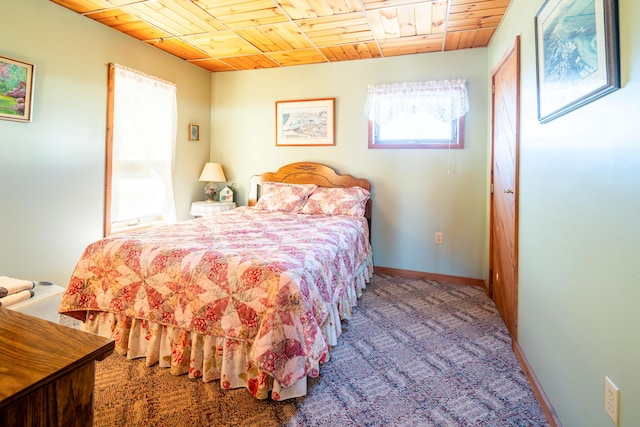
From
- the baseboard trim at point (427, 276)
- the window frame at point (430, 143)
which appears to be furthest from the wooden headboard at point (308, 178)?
the baseboard trim at point (427, 276)

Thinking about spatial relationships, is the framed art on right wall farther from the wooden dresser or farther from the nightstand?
the nightstand

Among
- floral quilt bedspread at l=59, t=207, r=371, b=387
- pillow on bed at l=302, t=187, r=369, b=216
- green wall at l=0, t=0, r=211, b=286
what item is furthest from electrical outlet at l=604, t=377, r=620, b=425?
green wall at l=0, t=0, r=211, b=286

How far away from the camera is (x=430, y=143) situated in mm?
3643

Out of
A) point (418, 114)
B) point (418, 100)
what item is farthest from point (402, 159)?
point (418, 100)

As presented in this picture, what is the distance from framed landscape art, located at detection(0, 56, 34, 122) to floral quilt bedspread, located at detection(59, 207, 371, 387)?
1.29m

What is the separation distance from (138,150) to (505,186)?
3.44 metres

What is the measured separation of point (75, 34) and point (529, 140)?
3.58 meters

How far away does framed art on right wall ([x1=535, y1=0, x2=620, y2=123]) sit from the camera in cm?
109

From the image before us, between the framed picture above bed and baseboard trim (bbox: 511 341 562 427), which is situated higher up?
the framed picture above bed

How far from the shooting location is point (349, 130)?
3.94 meters

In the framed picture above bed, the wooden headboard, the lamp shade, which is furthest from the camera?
the lamp shade

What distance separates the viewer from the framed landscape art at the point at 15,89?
2.40 m

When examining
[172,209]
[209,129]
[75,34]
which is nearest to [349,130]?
[209,129]

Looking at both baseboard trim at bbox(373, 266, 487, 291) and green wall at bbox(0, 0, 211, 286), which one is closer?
green wall at bbox(0, 0, 211, 286)
